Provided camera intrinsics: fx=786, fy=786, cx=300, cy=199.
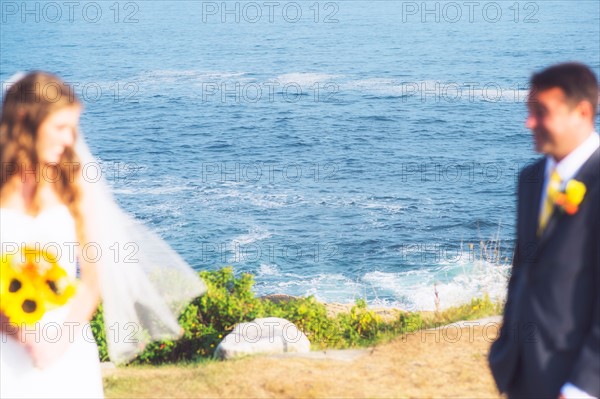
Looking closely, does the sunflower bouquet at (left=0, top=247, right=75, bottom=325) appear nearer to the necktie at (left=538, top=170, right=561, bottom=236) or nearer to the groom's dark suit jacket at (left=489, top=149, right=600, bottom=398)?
the groom's dark suit jacket at (left=489, top=149, right=600, bottom=398)

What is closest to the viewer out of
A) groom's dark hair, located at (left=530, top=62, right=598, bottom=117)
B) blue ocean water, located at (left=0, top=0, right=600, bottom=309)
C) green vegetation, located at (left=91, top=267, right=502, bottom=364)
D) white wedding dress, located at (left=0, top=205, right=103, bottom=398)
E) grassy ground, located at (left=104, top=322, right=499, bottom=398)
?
groom's dark hair, located at (left=530, top=62, right=598, bottom=117)

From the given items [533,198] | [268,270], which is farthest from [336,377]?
[268,270]

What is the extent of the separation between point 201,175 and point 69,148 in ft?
214

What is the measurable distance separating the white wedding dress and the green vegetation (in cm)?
577

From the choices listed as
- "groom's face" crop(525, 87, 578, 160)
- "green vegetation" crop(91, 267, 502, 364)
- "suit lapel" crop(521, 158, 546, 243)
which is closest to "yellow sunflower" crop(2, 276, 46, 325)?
"suit lapel" crop(521, 158, 546, 243)

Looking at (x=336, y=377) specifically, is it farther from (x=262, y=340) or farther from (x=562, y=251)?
(x=562, y=251)

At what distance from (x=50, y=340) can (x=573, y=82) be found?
319 centimetres

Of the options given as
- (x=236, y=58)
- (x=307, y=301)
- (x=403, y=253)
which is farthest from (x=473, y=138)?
(x=307, y=301)

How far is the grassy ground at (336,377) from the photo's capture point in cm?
777

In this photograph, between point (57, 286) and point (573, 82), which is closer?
point (573, 82)

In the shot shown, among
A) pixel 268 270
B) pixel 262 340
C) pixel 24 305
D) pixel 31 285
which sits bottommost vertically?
pixel 268 270

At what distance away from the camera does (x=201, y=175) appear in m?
69.3

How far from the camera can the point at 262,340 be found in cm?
945

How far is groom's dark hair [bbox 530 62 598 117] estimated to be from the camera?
379 cm
